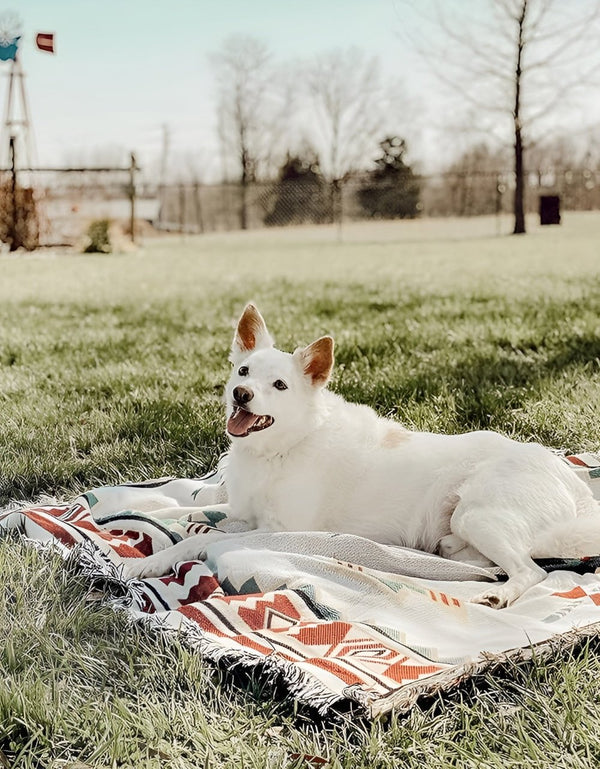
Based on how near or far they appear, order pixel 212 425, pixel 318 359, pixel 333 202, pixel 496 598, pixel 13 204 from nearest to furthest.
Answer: pixel 496 598 → pixel 318 359 → pixel 212 425 → pixel 13 204 → pixel 333 202

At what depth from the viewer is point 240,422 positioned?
10.1ft

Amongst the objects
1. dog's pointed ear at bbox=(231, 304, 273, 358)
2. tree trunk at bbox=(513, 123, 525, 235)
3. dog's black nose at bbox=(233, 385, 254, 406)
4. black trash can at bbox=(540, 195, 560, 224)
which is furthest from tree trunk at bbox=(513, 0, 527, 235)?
dog's black nose at bbox=(233, 385, 254, 406)

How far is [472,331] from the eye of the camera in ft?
23.1

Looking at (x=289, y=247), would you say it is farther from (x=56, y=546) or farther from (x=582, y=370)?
(x=56, y=546)

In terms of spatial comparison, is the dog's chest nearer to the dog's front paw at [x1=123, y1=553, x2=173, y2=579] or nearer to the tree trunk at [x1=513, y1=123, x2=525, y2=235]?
the dog's front paw at [x1=123, y1=553, x2=173, y2=579]

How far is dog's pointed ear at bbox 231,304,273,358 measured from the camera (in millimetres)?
3344

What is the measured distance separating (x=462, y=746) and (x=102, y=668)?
93cm

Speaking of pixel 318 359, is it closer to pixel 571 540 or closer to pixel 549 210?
pixel 571 540

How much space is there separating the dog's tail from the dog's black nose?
111 centimetres

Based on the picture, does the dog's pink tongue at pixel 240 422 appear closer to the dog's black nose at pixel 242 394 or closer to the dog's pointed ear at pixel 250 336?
the dog's black nose at pixel 242 394

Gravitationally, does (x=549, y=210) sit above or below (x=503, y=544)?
above

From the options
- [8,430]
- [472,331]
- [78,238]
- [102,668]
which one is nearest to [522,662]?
[102,668]

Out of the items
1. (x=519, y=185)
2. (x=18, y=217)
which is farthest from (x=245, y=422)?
(x=519, y=185)

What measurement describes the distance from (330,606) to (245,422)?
0.80 m
